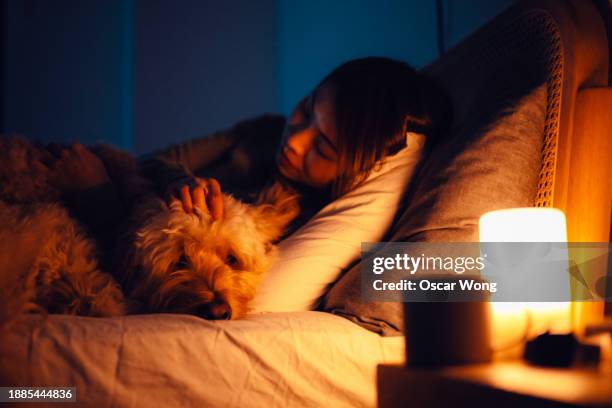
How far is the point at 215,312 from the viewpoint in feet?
4.40

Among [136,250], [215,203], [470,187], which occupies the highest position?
[470,187]

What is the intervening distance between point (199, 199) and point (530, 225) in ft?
3.20

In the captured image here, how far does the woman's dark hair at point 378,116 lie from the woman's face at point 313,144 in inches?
1.7

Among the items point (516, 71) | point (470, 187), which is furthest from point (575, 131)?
point (470, 187)

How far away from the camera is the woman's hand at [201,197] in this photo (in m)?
1.61

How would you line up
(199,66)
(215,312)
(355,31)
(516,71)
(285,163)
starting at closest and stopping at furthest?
(215,312) → (516,71) → (285,163) → (355,31) → (199,66)

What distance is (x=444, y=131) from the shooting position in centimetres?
180

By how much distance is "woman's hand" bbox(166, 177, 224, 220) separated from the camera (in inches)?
63.3

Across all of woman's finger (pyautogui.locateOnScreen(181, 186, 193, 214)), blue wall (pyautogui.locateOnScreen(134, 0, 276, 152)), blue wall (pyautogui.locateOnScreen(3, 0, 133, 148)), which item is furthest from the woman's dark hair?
blue wall (pyautogui.locateOnScreen(3, 0, 133, 148))

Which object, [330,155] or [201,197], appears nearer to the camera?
[201,197]

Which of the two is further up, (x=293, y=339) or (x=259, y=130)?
(x=259, y=130)

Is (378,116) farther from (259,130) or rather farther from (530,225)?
(259,130)

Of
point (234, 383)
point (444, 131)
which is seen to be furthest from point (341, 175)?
point (234, 383)

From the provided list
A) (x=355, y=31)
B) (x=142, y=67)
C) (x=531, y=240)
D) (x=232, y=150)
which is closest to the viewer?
(x=531, y=240)
